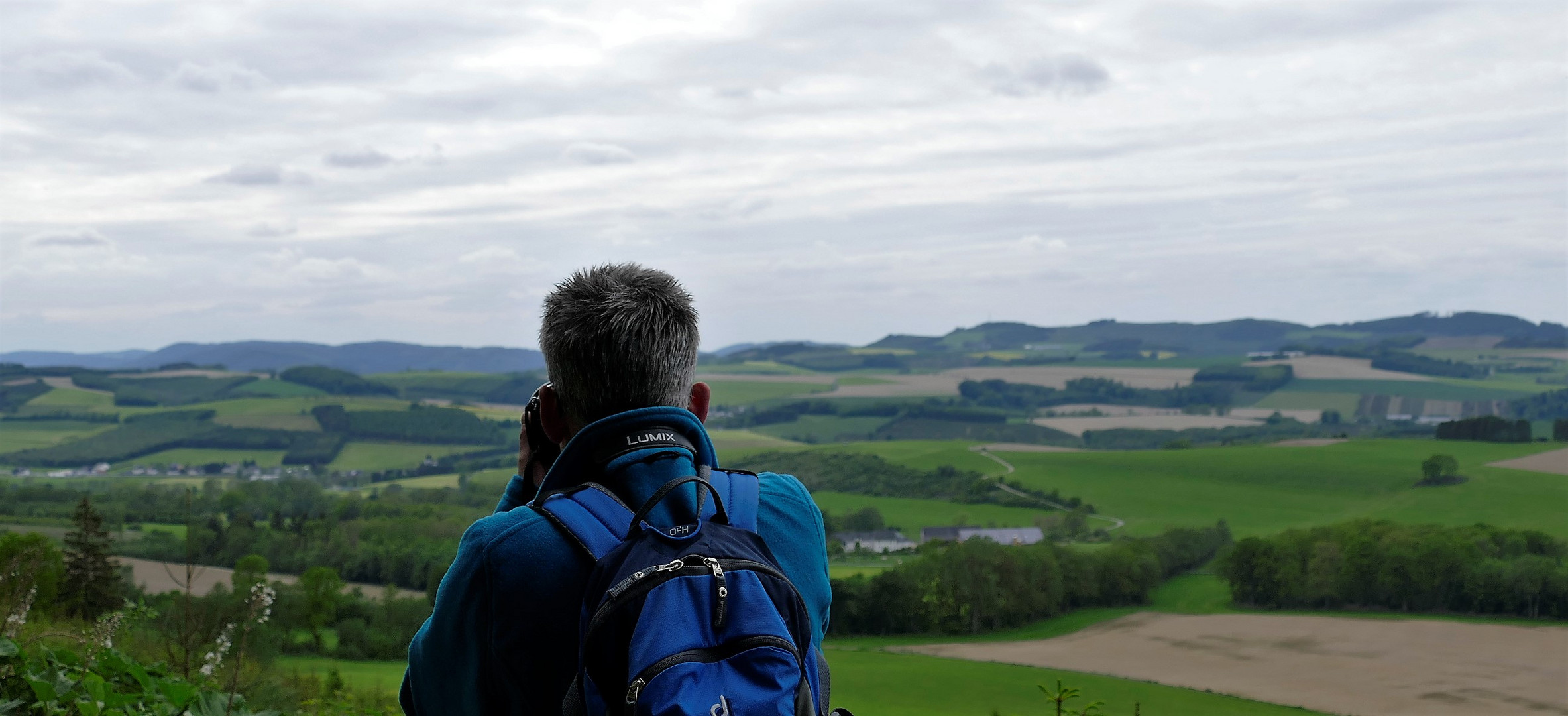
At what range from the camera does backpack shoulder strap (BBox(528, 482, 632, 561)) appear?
6.57ft

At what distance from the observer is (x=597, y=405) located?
2.25m

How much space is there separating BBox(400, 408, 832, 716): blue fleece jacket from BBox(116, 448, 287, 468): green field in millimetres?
97913

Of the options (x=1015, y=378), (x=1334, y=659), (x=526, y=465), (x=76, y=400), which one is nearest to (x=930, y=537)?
(x=1334, y=659)

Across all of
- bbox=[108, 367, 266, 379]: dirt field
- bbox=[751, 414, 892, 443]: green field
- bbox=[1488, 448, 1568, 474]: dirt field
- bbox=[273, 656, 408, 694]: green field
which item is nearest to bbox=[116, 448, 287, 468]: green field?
bbox=[108, 367, 266, 379]: dirt field

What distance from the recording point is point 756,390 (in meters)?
127

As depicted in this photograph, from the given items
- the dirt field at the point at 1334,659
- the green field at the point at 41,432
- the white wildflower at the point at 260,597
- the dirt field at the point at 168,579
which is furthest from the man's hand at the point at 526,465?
the green field at the point at 41,432

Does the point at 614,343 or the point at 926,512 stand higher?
the point at 614,343

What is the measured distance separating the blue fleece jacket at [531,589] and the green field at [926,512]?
5380cm

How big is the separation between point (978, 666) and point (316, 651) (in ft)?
57.6

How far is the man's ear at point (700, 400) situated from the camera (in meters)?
2.48

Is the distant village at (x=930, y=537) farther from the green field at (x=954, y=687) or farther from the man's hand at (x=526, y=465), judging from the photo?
the man's hand at (x=526, y=465)

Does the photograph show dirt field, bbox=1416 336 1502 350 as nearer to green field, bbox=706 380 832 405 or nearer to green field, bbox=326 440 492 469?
green field, bbox=706 380 832 405

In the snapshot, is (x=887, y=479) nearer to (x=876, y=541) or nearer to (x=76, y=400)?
(x=876, y=541)

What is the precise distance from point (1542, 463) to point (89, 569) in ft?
221
